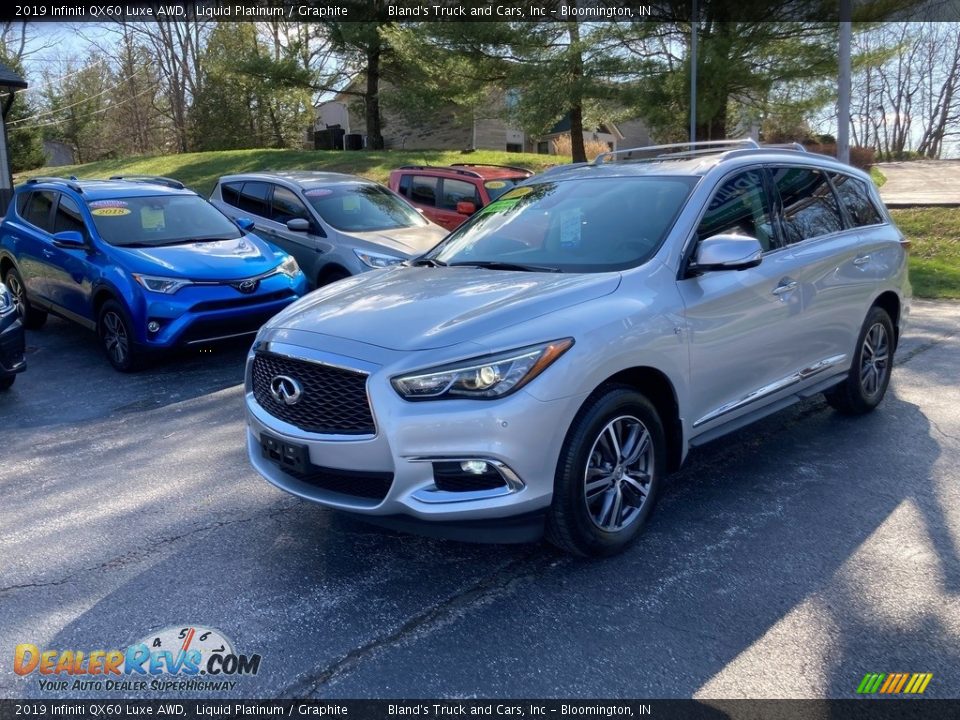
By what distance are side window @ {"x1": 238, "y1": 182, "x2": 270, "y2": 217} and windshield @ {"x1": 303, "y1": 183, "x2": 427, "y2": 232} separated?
817 millimetres

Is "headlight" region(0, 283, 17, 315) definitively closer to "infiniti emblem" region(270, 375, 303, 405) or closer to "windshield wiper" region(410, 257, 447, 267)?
"windshield wiper" region(410, 257, 447, 267)

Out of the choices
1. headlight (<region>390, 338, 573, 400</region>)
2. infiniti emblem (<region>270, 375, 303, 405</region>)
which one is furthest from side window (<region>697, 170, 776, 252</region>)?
infiniti emblem (<region>270, 375, 303, 405</region>)

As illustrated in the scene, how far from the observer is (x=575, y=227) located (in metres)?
4.85

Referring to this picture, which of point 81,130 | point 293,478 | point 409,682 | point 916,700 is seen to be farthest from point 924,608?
point 81,130

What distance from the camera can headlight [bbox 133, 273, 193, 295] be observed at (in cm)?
768

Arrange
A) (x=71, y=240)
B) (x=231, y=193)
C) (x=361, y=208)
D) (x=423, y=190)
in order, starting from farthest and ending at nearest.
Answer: (x=423, y=190), (x=231, y=193), (x=361, y=208), (x=71, y=240)

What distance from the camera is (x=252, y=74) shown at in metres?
27.7

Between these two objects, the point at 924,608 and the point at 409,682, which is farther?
the point at 924,608

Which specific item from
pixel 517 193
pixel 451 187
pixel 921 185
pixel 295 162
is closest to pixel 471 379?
pixel 517 193

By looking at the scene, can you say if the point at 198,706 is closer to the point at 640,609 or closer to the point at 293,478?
the point at 293,478

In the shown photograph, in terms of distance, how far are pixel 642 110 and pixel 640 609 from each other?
14.8 meters

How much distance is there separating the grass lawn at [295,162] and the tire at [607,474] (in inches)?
784

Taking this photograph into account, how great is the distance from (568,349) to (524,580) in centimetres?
105

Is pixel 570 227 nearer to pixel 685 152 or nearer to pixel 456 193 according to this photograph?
pixel 685 152
